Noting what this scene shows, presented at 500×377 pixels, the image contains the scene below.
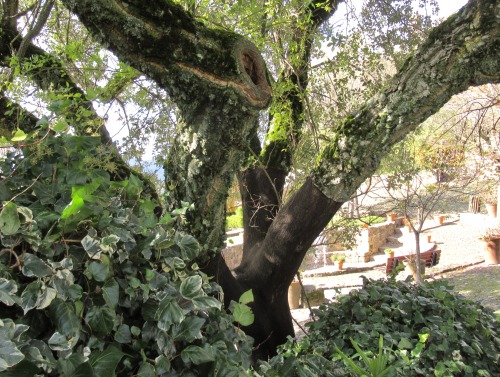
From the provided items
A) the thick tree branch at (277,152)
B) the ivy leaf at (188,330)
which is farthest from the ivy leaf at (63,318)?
the thick tree branch at (277,152)

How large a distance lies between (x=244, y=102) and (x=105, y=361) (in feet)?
5.62

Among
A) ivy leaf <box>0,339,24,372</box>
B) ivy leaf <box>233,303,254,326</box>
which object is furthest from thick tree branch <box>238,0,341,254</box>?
ivy leaf <box>0,339,24,372</box>

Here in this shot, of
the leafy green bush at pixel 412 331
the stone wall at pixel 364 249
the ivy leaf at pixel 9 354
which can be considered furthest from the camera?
the stone wall at pixel 364 249

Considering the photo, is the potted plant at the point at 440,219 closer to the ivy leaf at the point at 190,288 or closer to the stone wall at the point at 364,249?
the stone wall at the point at 364,249

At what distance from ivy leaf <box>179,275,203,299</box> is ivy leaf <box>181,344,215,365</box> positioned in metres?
0.13

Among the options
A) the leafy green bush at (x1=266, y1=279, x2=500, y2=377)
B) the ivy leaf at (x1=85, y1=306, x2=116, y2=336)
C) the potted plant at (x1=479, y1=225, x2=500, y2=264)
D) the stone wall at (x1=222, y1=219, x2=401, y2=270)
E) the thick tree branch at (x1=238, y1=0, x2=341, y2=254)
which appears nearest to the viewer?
the ivy leaf at (x1=85, y1=306, x2=116, y2=336)

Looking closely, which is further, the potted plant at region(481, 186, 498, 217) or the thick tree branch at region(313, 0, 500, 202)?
the potted plant at region(481, 186, 498, 217)

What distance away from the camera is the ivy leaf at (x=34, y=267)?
1.01 m

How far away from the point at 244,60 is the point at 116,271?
65.6 inches

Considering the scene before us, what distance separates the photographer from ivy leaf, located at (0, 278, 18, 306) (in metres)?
0.91

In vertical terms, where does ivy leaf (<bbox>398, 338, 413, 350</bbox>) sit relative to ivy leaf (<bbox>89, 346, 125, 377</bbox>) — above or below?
below

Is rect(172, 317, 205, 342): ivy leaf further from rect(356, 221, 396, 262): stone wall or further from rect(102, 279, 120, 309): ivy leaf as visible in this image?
rect(356, 221, 396, 262): stone wall

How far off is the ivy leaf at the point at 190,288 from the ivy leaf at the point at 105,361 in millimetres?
232

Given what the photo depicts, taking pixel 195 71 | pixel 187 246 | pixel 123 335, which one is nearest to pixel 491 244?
pixel 195 71
